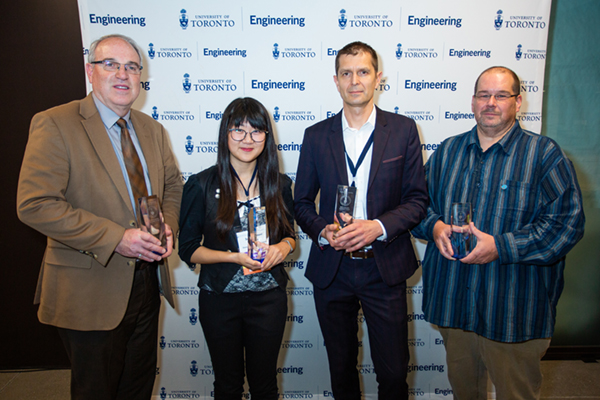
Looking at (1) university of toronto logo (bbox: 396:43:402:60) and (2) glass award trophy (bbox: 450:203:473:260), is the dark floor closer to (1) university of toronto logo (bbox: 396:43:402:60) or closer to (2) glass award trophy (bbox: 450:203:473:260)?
(2) glass award trophy (bbox: 450:203:473:260)

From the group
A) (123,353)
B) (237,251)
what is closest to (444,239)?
(237,251)

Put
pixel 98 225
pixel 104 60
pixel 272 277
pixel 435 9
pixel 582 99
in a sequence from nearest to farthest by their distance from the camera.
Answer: pixel 98 225
pixel 104 60
pixel 272 277
pixel 435 9
pixel 582 99

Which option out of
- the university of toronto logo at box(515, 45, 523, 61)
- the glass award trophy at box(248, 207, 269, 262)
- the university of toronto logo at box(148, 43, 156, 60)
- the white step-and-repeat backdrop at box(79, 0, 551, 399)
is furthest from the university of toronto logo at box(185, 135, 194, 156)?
the university of toronto logo at box(515, 45, 523, 61)

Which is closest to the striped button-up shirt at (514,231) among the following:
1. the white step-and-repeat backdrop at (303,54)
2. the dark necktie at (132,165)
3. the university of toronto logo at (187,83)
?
the white step-and-repeat backdrop at (303,54)

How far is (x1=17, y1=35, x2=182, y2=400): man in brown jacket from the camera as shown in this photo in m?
1.66

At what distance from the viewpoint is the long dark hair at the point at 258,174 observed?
193 cm

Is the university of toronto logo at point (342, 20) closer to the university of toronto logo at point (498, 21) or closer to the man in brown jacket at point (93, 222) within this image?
the university of toronto logo at point (498, 21)

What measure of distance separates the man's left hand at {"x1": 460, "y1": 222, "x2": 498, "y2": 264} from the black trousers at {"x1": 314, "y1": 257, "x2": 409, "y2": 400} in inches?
18.4

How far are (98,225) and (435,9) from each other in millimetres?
2934

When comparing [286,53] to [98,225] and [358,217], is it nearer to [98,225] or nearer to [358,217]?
[358,217]

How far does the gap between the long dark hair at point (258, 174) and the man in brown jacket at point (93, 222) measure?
1.16ft

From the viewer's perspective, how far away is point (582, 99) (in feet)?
11.5

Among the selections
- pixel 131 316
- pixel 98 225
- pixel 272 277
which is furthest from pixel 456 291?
pixel 98 225

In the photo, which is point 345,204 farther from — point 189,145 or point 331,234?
point 189,145
